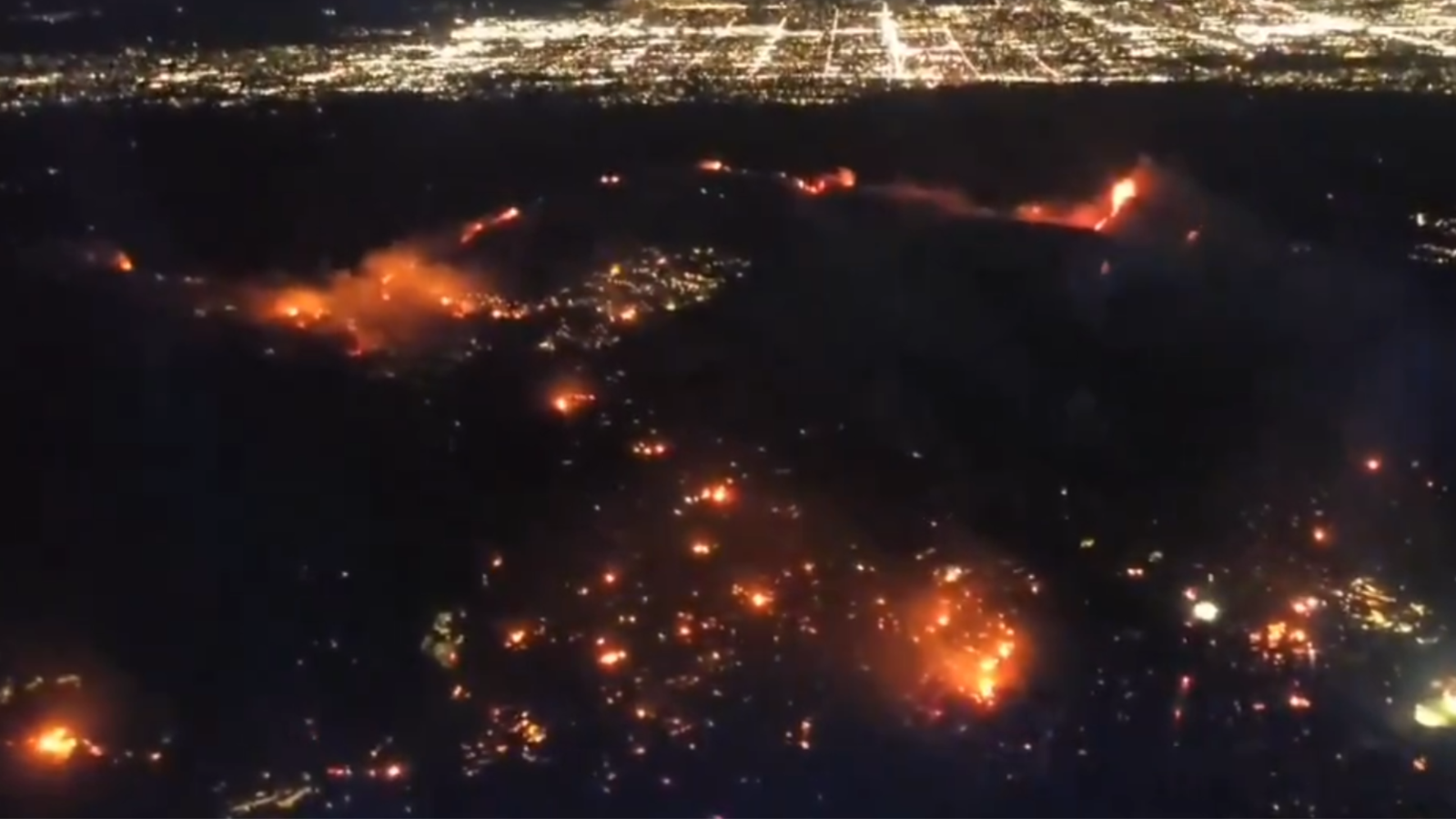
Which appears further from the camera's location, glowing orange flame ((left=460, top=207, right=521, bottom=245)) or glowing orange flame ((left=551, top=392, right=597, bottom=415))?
glowing orange flame ((left=460, top=207, right=521, bottom=245))

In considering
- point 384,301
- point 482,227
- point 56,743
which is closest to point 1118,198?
point 482,227

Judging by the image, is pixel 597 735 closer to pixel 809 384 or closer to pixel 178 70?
pixel 809 384

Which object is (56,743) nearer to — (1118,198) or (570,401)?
(570,401)

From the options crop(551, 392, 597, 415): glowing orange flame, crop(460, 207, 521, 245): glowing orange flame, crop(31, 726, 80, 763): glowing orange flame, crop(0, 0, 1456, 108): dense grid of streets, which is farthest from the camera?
crop(0, 0, 1456, 108): dense grid of streets

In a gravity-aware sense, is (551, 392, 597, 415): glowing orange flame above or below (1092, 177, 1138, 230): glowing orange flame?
below

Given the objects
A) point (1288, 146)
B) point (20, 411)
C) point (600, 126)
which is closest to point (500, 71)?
point (600, 126)

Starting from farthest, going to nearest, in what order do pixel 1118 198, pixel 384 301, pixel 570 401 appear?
pixel 1118 198 → pixel 384 301 → pixel 570 401

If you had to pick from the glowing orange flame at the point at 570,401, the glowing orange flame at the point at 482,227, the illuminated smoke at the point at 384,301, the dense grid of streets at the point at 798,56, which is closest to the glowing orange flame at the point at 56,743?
the glowing orange flame at the point at 570,401

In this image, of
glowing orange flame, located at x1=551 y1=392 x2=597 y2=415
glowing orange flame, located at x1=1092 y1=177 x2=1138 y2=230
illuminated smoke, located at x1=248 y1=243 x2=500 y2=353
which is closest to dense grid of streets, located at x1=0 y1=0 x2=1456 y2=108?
glowing orange flame, located at x1=1092 y1=177 x2=1138 y2=230

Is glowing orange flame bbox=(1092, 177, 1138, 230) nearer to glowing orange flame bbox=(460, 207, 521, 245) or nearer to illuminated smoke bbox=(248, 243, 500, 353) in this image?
glowing orange flame bbox=(460, 207, 521, 245)
